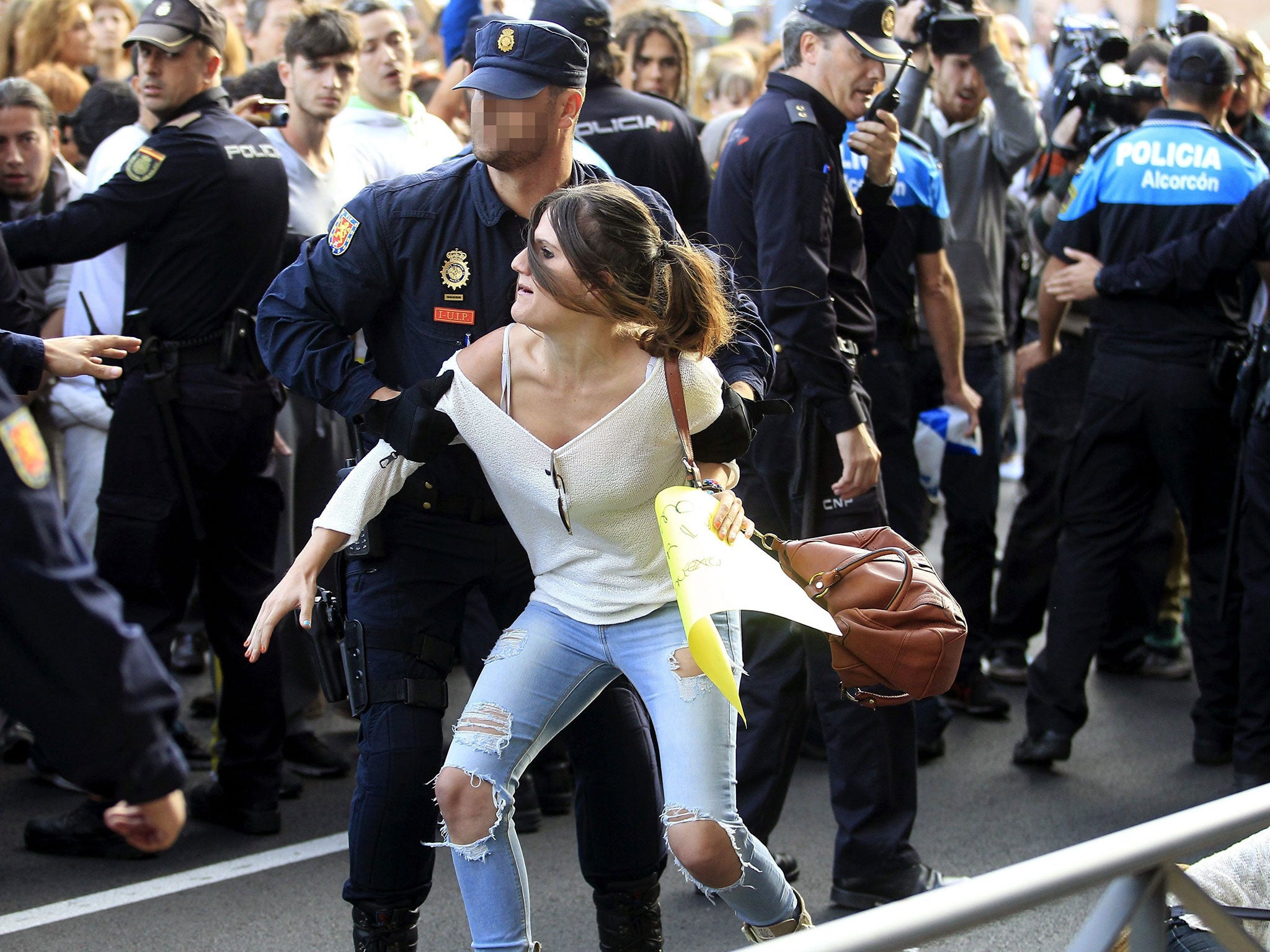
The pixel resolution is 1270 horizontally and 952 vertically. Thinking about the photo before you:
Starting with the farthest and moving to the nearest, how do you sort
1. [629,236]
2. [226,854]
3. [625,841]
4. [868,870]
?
[226,854] < [868,870] < [625,841] < [629,236]

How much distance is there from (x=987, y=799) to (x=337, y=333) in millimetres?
2760

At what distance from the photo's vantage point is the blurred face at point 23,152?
4770 millimetres

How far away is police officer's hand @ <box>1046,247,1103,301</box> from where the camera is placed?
5.10 meters

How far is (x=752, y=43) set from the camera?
34.0ft

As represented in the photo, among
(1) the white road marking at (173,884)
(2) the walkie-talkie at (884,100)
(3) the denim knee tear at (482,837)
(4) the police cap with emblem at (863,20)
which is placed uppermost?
(4) the police cap with emblem at (863,20)

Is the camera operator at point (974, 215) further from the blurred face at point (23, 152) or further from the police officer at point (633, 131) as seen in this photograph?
the blurred face at point (23, 152)

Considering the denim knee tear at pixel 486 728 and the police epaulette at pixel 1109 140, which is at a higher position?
the police epaulette at pixel 1109 140

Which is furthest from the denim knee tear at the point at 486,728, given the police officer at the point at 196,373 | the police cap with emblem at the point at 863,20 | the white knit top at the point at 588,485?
the police cap with emblem at the point at 863,20

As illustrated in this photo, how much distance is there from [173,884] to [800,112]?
2.73 meters

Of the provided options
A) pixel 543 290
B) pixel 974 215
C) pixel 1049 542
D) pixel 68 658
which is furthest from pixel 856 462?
pixel 974 215

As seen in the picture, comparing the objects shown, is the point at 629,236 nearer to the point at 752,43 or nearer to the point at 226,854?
the point at 226,854

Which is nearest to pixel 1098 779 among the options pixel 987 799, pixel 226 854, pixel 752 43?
pixel 987 799

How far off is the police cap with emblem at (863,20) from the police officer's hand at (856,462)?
1.02 metres

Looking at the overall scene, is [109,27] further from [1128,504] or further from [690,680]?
[690,680]
